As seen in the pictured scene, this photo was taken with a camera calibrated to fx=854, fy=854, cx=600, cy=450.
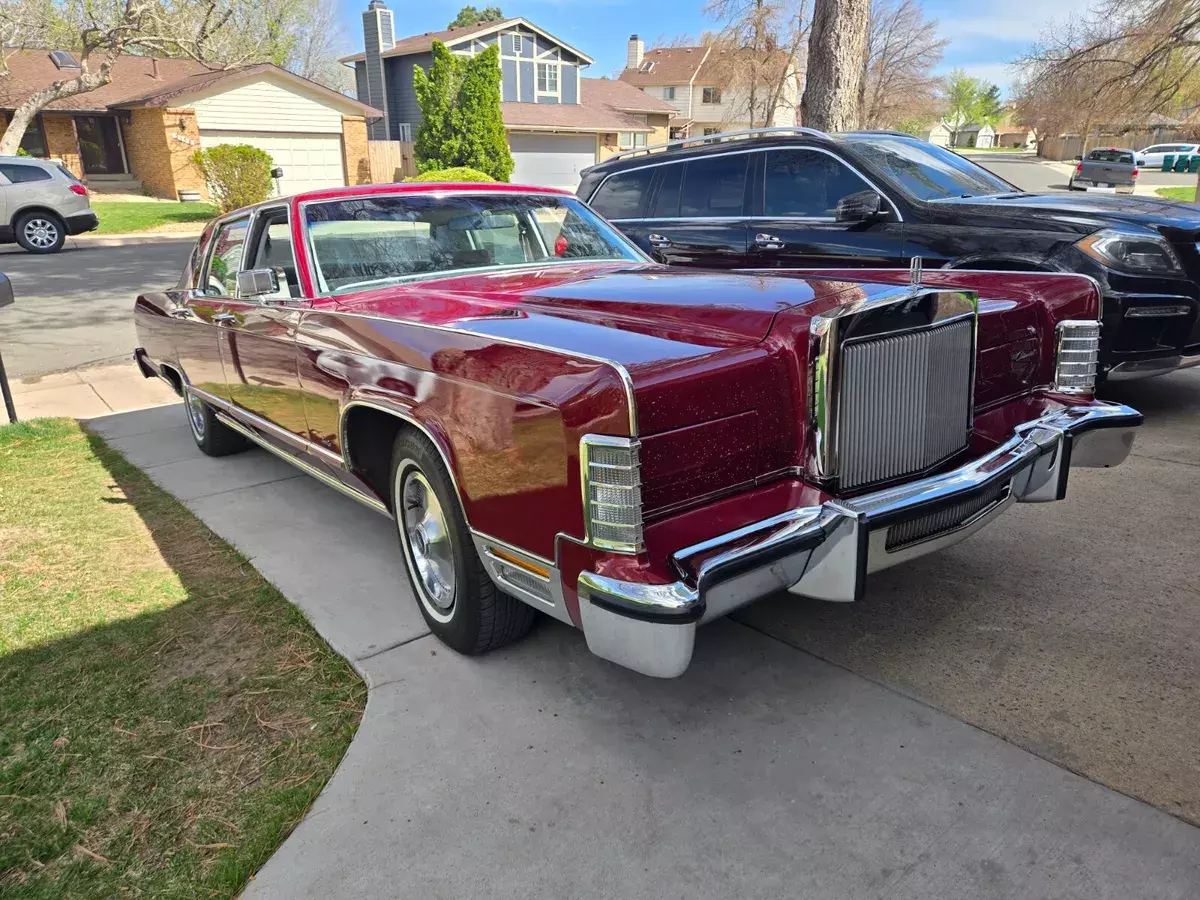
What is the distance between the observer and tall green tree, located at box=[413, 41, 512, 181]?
2875 centimetres

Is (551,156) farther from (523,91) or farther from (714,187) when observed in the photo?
(714,187)

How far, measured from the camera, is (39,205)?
18.0 metres

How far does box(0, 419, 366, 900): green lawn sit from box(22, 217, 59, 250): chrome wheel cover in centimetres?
1706

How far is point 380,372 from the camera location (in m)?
3.08

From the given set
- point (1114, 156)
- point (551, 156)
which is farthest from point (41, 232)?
point (1114, 156)

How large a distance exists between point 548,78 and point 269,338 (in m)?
39.9

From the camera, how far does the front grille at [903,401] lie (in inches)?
99.2

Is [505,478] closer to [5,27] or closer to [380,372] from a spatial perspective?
[380,372]

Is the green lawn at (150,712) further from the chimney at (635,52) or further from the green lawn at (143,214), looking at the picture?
the chimney at (635,52)

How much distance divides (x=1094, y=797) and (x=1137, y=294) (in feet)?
→ 13.0

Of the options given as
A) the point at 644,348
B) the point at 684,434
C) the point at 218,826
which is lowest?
the point at 218,826

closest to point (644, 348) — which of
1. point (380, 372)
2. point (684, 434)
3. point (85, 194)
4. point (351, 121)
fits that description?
point (684, 434)

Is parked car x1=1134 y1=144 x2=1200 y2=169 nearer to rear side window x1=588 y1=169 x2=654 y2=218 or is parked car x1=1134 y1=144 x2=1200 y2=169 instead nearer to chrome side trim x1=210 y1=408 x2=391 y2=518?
rear side window x1=588 y1=169 x2=654 y2=218

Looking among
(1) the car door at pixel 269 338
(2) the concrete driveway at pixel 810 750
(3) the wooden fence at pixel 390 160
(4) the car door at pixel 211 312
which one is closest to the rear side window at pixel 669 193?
(4) the car door at pixel 211 312
